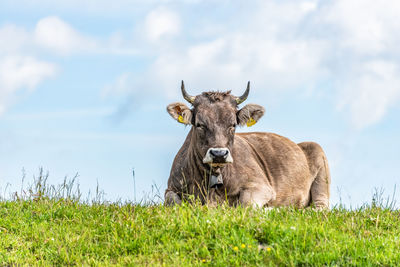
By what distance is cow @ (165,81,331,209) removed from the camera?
1103 cm

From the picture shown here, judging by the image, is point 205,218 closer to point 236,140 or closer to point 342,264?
point 342,264

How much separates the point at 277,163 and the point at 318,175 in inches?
64.6

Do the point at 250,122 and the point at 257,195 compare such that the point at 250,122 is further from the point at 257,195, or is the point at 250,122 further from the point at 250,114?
the point at 257,195

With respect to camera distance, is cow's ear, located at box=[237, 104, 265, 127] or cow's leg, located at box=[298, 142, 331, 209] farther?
cow's leg, located at box=[298, 142, 331, 209]

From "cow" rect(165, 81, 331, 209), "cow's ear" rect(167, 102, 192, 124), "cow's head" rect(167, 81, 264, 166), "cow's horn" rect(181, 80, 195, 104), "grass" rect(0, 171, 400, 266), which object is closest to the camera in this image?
"grass" rect(0, 171, 400, 266)

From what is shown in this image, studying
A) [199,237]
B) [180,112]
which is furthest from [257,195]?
[199,237]

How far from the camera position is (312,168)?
1475 centimetres

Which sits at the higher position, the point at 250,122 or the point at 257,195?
the point at 250,122

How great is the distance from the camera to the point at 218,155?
1037cm

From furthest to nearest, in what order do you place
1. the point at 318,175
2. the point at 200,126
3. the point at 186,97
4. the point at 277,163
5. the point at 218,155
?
1. the point at 318,175
2. the point at 277,163
3. the point at 186,97
4. the point at 200,126
5. the point at 218,155

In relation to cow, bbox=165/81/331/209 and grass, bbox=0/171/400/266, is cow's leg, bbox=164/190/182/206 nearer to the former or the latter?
cow, bbox=165/81/331/209

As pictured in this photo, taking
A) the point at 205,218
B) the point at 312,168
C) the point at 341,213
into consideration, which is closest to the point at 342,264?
the point at 205,218

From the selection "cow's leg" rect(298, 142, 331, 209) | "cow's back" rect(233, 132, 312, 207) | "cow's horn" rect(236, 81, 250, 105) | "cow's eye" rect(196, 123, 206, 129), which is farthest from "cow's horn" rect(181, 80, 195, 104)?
"cow's leg" rect(298, 142, 331, 209)

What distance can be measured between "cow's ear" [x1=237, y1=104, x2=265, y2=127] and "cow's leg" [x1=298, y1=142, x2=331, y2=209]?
324 centimetres
